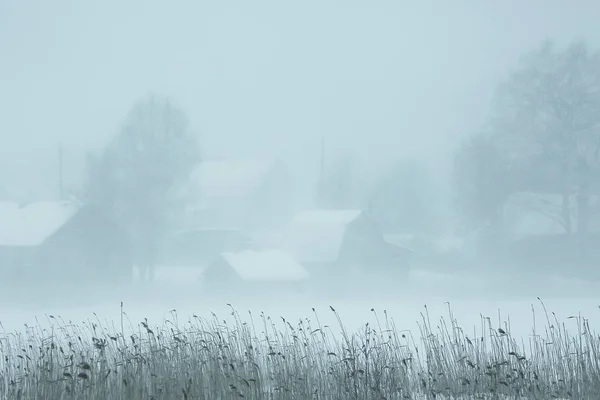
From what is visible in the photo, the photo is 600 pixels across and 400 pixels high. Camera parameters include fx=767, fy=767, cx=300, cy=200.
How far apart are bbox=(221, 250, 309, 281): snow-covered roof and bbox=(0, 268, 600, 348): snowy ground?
50 centimetres

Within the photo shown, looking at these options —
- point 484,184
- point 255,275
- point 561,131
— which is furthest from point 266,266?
point 561,131

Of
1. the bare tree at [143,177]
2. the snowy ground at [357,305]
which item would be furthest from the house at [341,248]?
the bare tree at [143,177]

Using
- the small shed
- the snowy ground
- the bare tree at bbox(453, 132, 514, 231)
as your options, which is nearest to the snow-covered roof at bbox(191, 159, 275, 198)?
the small shed

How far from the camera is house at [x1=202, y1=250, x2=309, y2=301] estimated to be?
14250mm

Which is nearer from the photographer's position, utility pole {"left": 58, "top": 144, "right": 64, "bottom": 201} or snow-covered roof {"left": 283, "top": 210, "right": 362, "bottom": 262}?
snow-covered roof {"left": 283, "top": 210, "right": 362, "bottom": 262}

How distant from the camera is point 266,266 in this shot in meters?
14.5

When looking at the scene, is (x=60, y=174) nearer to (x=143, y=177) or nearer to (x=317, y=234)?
(x=143, y=177)

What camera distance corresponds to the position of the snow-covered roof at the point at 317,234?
46.9 ft

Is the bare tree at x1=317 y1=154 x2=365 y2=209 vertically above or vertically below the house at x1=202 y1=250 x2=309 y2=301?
above

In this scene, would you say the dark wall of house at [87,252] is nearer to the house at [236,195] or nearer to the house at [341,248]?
the house at [236,195]

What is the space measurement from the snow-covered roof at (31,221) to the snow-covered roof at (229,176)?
2.58 meters

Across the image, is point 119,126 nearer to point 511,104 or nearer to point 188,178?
point 188,178

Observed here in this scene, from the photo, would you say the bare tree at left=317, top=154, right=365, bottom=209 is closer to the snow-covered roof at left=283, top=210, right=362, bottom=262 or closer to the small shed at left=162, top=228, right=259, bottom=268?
the snow-covered roof at left=283, top=210, right=362, bottom=262

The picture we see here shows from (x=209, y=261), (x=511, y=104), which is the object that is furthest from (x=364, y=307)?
(x=511, y=104)
